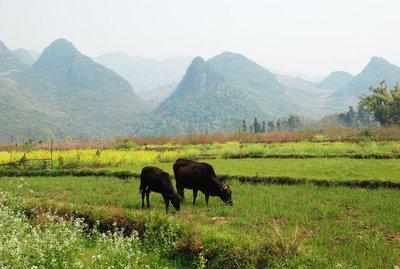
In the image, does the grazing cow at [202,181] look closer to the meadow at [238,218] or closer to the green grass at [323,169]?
the meadow at [238,218]

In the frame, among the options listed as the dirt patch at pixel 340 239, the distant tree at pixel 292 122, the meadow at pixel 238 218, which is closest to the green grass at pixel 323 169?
the meadow at pixel 238 218

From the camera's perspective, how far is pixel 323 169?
25.1 m

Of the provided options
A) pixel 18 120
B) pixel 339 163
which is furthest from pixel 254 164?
pixel 18 120

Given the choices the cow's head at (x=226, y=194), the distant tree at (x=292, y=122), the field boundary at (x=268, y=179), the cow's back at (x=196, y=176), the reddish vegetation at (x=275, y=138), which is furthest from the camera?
the distant tree at (x=292, y=122)

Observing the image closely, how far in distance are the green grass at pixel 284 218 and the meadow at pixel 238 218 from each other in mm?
31

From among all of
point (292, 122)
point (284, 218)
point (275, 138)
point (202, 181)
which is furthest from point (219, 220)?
point (292, 122)

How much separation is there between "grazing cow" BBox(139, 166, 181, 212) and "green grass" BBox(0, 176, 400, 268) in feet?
1.84

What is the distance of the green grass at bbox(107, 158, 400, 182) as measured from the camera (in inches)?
884

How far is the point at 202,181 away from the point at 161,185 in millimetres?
1788

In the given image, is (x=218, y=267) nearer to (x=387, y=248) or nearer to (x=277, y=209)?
(x=387, y=248)

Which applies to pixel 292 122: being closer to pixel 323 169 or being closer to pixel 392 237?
pixel 323 169

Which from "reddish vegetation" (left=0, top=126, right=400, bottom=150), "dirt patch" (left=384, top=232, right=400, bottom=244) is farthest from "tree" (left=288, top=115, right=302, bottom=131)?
"dirt patch" (left=384, top=232, right=400, bottom=244)

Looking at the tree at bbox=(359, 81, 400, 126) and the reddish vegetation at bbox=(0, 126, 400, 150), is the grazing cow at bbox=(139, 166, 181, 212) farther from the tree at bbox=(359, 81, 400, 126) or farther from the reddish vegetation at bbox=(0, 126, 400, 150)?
the tree at bbox=(359, 81, 400, 126)

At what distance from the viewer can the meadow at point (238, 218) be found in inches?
402
